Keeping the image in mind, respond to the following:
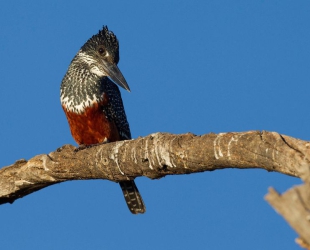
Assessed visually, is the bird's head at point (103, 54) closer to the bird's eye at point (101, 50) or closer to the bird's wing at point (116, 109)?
the bird's eye at point (101, 50)

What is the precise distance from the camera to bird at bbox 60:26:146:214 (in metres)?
8.30

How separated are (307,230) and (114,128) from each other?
596 cm

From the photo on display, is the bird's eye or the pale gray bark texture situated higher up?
the bird's eye

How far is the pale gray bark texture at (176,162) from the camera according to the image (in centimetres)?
265

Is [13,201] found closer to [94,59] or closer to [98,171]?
[98,171]

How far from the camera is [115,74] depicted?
852 cm

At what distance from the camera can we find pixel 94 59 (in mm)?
8805

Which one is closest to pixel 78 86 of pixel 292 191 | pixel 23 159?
pixel 23 159

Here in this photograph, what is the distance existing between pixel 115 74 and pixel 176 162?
3.45 m

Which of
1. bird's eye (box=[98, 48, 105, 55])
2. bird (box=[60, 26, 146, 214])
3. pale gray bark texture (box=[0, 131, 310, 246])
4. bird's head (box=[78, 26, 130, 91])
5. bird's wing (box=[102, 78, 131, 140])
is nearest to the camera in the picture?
→ pale gray bark texture (box=[0, 131, 310, 246])

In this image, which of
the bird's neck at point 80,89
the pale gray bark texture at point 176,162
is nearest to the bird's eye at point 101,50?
the bird's neck at point 80,89

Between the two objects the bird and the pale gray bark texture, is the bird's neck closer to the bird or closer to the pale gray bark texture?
the bird

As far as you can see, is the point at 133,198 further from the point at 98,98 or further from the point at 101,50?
the point at 101,50

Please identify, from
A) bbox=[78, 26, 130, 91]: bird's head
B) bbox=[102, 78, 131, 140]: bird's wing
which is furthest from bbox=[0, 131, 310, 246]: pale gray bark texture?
bbox=[78, 26, 130, 91]: bird's head
